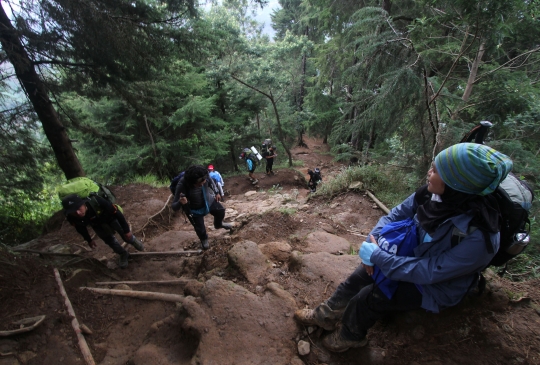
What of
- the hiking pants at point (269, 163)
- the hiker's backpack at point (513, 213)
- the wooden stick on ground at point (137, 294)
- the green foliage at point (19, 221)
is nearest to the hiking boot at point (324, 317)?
the hiker's backpack at point (513, 213)

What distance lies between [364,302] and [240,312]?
54.1 inches

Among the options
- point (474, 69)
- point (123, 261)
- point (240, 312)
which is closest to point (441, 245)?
point (240, 312)

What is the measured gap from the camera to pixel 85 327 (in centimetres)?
339

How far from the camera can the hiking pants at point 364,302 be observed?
1.92 m

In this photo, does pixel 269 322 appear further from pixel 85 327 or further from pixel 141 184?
pixel 141 184

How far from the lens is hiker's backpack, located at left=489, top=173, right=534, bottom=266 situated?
1.45 meters

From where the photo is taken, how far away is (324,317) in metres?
2.42

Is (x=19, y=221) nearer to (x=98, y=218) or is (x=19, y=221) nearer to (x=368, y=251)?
(x=98, y=218)

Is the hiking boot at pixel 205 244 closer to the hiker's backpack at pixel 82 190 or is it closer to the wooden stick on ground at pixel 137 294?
the wooden stick on ground at pixel 137 294

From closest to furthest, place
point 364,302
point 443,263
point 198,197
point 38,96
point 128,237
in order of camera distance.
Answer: point 443,263, point 364,302, point 198,197, point 128,237, point 38,96

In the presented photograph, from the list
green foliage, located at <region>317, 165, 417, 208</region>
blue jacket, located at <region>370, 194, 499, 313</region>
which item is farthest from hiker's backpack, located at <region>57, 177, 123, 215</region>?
green foliage, located at <region>317, 165, 417, 208</region>

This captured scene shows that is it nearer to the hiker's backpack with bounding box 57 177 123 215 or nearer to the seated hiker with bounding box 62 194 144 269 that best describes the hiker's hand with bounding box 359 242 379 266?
the seated hiker with bounding box 62 194 144 269

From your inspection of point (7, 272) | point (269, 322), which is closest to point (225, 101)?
point (7, 272)

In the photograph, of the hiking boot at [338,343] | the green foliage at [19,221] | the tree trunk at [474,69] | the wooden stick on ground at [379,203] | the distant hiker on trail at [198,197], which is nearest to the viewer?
the hiking boot at [338,343]
